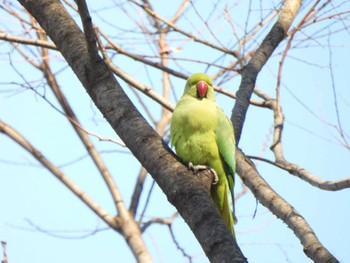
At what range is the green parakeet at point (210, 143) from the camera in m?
3.46

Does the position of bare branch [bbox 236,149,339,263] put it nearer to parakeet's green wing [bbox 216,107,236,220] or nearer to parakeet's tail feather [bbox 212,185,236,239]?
parakeet's green wing [bbox 216,107,236,220]

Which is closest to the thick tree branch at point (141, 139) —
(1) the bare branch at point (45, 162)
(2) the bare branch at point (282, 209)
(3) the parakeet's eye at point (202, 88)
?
(2) the bare branch at point (282, 209)

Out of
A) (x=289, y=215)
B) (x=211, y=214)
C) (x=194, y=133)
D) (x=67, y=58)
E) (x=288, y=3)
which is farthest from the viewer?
(x=288, y=3)

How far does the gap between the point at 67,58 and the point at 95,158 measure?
12.8 feet

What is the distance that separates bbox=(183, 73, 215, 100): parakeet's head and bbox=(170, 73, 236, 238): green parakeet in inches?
10.7

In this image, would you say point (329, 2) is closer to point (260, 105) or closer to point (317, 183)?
point (260, 105)

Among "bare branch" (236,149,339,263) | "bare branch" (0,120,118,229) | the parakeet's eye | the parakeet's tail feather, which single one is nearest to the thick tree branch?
"bare branch" (236,149,339,263)

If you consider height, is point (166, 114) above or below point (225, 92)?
above

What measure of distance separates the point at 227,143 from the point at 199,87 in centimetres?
62

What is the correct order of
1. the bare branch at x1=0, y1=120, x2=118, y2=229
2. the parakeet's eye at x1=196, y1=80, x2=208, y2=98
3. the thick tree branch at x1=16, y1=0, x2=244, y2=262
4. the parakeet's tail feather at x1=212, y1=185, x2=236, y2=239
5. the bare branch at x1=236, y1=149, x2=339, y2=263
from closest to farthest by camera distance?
the thick tree branch at x1=16, y1=0, x2=244, y2=262
the bare branch at x1=236, y1=149, x2=339, y2=263
the parakeet's tail feather at x1=212, y1=185, x2=236, y2=239
the parakeet's eye at x1=196, y1=80, x2=208, y2=98
the bare branch at x1=0, y1=120, x2=118, y2=229

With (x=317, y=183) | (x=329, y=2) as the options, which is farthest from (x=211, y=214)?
(x=329, y=2)

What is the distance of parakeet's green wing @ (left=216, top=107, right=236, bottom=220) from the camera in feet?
11.3

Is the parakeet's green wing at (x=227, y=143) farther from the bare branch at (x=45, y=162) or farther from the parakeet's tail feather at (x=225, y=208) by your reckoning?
the bare branch at (x=45, y=162)

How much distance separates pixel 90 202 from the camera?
6.22 m
